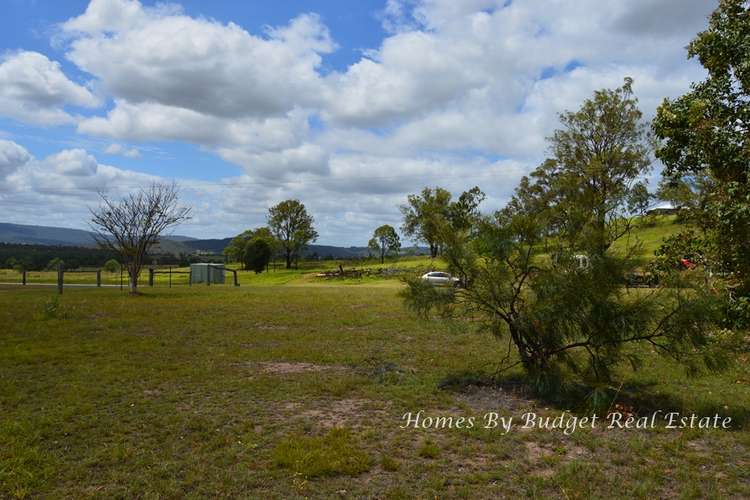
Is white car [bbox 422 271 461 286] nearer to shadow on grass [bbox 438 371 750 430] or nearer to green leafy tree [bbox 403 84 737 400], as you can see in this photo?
green leafy tree [bbox 403 84 737 400]

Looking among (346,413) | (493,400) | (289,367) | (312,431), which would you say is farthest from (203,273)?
(312,431)

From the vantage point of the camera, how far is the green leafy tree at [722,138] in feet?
27.8

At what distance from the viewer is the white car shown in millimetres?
7934

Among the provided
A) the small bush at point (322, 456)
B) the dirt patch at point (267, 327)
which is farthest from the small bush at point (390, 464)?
the dirt patch at point (267, 327)

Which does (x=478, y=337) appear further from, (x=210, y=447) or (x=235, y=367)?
(x=210, y=447)

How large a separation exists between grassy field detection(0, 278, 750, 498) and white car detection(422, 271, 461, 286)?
2.34ft

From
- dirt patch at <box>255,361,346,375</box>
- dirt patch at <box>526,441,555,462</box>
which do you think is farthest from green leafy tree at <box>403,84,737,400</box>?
dirt patch at <box>255,361,346,375</box>

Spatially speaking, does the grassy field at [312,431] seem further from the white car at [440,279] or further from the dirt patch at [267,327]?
the dirt patch at [267,327]

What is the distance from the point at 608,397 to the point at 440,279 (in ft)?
9.56

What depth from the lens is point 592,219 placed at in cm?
714

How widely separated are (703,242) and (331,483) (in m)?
9.26

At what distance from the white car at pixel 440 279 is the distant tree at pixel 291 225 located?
71653 millimetres

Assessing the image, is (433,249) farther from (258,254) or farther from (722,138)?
(258,254)

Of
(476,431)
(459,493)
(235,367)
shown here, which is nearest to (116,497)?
(459,493)
